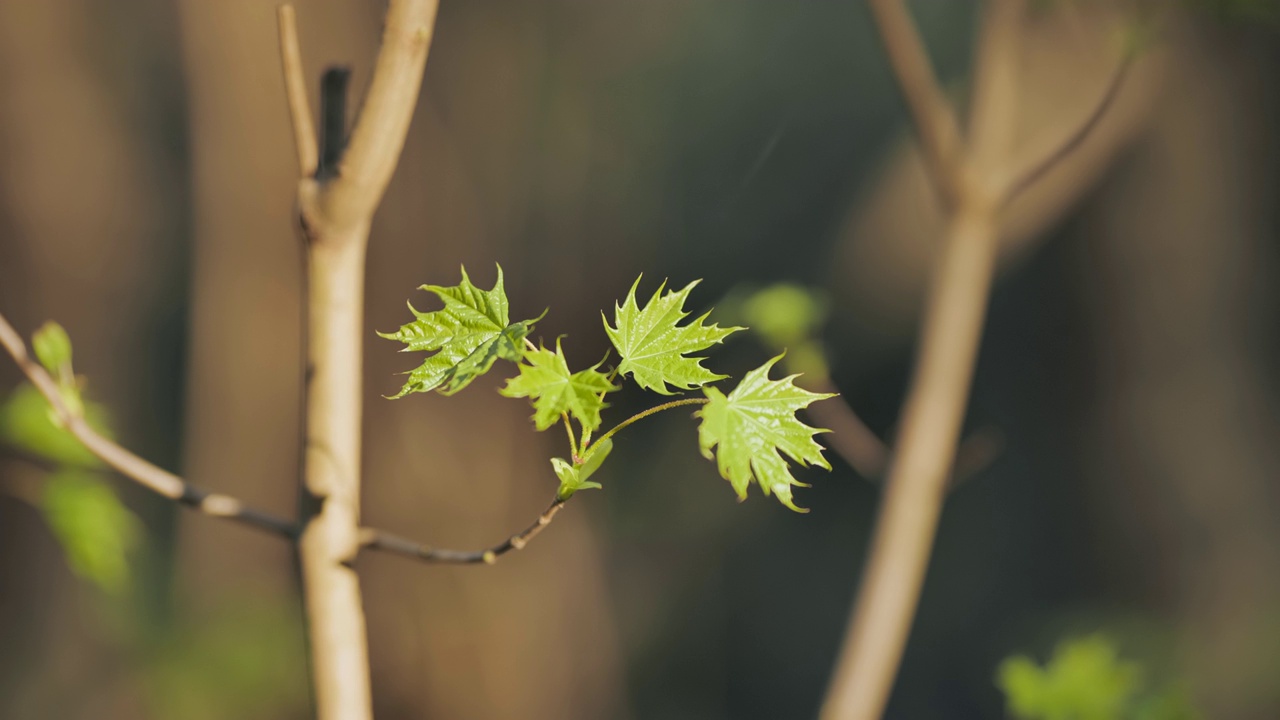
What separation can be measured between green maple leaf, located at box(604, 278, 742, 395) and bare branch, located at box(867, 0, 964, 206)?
0.87m

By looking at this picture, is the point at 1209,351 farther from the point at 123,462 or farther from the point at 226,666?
the point at 226,666

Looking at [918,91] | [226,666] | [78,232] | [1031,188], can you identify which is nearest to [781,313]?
[918,91]

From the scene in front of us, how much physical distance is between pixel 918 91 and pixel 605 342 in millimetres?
1628

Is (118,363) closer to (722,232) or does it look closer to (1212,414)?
(722,232)

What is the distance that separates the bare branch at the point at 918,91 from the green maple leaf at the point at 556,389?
964 mm

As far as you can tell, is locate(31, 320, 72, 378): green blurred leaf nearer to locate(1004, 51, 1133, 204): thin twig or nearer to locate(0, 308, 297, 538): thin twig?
locate(0, 308, 297, 538): thin twig

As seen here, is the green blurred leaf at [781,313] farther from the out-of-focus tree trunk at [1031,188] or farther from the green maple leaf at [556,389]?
the green maple leaf at [556,389]

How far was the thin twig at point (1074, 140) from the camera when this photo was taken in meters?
1.10

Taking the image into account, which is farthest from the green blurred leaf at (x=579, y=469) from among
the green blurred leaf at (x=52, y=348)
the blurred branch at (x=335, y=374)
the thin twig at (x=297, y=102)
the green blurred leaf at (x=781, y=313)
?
the green blurred leaf at (x=781, y=313)

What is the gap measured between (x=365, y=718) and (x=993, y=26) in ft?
4.45

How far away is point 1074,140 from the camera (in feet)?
3.72

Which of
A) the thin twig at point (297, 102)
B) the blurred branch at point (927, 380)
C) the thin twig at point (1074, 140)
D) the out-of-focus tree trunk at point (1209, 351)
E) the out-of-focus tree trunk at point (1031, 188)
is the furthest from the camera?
the out-of-focus tree trunk at point (1209, 351)

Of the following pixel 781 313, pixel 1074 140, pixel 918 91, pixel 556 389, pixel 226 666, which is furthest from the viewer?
pixel 226 666

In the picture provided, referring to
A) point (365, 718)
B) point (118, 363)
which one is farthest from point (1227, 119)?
point (118, 363)
